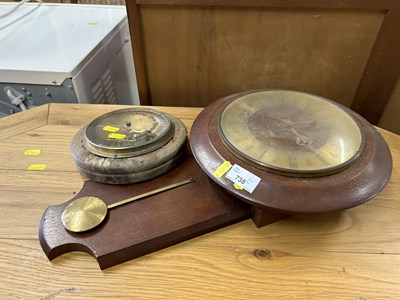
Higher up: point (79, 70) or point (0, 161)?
point (79, 70)

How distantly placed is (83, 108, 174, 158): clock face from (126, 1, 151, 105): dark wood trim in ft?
0.70

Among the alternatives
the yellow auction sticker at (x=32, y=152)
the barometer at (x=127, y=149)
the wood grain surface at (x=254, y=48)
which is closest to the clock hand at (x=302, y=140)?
the barometer at (x=127, y=149)

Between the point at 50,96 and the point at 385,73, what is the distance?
1.05 metres

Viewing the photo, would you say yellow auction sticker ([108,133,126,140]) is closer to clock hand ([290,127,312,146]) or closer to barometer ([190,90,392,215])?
barometer ([190,90,392,215])

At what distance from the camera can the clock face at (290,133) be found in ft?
1.90

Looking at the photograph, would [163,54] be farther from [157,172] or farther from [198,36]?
[157,172]

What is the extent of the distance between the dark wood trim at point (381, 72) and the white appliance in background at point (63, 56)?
0.88m

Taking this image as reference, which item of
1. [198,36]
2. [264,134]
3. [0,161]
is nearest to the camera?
[264,134]

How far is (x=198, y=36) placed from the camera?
0.92 metres

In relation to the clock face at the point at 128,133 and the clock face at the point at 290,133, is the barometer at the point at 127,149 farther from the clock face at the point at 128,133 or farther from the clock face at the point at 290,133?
the clock face at the point at 290,133

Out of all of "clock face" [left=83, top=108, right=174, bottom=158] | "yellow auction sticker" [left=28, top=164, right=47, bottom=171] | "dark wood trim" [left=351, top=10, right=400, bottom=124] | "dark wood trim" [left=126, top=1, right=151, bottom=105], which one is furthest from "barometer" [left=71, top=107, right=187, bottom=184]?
"dark wood trim" [left=351, top=10, right=400, bottom=124]

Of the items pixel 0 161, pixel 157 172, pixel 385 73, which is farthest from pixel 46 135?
pixel 385 73

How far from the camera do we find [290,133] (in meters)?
0.65

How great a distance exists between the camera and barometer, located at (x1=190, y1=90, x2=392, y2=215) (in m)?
0.55
